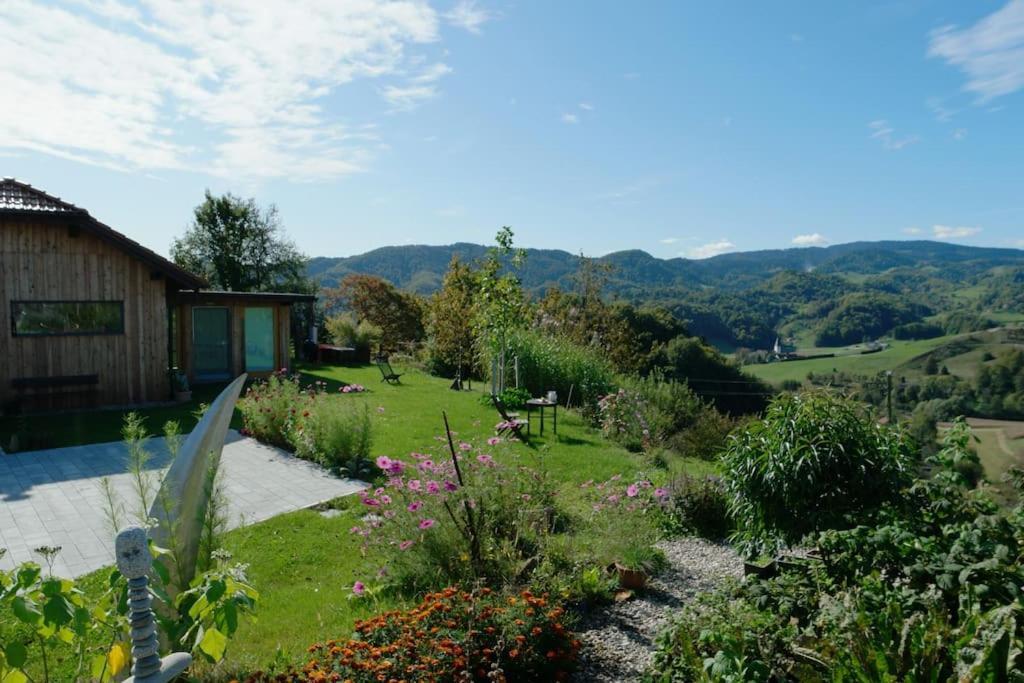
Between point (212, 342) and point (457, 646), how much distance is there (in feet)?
49.8

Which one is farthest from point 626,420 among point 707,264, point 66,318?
point 707,264

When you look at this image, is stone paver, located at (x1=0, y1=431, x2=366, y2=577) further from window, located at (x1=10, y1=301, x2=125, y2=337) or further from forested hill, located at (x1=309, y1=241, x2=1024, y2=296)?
forested hill, located at (x1=309, y1=241, x2=1024, y2=296)

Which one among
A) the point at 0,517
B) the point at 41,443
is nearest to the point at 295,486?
the point at 0,517

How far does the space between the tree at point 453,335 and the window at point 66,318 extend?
7.50 metres

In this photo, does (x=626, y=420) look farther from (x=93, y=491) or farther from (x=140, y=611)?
(x=140, y=611)

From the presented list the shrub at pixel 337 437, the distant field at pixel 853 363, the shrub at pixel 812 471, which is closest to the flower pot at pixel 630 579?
the shrub at pixel 812 471

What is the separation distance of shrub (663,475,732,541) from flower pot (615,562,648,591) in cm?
152

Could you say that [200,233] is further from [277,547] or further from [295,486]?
[277,547]

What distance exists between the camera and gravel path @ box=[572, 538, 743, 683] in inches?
143

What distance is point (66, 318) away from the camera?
1232 cm

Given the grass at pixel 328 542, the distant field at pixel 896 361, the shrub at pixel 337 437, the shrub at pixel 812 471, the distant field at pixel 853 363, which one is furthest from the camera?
the distant field at pixel 853 363

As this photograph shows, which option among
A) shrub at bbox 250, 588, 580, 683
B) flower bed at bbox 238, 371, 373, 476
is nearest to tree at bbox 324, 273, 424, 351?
flower bed at bbox 238, 371, 373, 476

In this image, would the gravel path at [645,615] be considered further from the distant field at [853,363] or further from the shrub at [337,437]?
the distant field at [853,363]

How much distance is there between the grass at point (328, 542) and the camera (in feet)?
13.4
